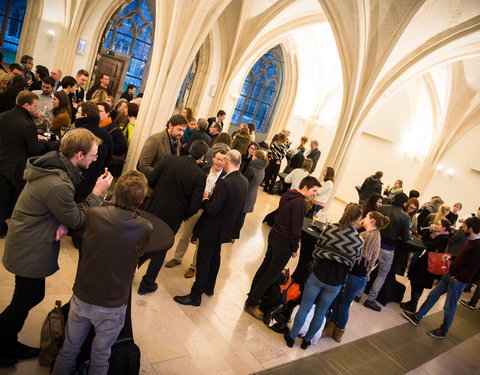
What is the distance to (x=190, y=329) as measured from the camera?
3645mm

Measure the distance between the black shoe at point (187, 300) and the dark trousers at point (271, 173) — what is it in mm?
6650

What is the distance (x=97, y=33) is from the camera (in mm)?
12578

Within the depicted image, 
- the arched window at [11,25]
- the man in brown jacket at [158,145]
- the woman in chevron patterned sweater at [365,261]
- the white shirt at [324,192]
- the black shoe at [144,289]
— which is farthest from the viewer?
the arched window at [11,25]

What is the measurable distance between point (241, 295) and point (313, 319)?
3.42ft

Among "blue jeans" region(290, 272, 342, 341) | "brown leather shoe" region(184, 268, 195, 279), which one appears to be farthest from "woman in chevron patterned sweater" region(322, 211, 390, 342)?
"brown leather shoe" region(184, 268, 195, 279)

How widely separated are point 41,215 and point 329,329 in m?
3.62

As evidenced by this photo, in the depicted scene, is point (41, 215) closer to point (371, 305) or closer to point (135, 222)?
point (135, 222)

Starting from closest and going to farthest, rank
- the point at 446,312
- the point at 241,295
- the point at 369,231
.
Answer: the point at 369,231 < the point at 241,295 < the point at 446,312

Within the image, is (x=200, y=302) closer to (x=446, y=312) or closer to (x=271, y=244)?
(x=271, y=244)

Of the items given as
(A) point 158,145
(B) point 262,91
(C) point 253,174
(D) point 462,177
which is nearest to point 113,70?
(B) point 262,91

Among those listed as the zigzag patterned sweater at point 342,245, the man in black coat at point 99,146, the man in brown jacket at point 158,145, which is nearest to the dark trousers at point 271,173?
the man in brown jacket at point 158,145

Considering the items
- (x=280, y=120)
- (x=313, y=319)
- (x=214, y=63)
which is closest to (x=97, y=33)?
(x=214, y=63)

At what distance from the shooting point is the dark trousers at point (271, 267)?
13.2 feet

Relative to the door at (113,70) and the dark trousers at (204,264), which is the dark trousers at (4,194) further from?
the door at (113,70)
